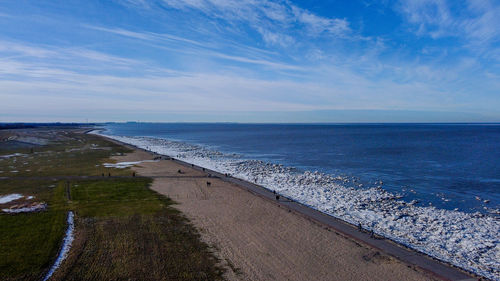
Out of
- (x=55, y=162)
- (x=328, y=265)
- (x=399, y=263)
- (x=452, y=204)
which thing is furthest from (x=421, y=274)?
(x=55, y=162)

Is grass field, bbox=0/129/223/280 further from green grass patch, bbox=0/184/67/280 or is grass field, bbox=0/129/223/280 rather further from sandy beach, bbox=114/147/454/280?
sandy beach, bbox=114/147/454/280

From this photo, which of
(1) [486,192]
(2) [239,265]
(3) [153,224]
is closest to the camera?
(2) [239,265]

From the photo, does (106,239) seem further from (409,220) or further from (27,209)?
(409,220)

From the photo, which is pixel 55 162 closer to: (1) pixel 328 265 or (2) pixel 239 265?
(2) pixel 239 265

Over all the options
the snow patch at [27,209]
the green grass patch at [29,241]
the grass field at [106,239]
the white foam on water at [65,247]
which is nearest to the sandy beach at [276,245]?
the grass field at [106,239]

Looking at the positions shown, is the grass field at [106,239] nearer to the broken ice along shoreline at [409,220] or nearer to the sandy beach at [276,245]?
the sandy beach at [276,245]
